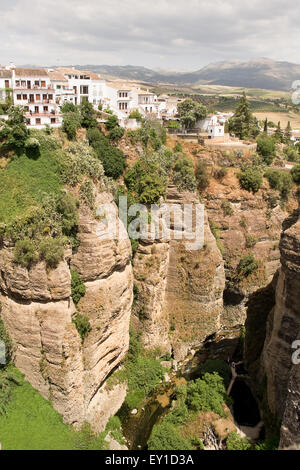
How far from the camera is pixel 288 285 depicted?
66.2 ft

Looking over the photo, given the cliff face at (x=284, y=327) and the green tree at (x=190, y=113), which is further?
the green tree at (x=190, y=113)

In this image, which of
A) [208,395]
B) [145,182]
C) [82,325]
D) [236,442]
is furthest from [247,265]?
[82,325]

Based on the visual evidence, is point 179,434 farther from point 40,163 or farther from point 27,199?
point 40,163

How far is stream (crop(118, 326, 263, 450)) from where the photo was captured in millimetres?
22870

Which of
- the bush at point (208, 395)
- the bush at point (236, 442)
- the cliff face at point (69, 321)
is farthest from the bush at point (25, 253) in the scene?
the bush at point (236, 442)

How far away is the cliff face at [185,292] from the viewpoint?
3006 cm

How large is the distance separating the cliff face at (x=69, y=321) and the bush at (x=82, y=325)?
36 cm

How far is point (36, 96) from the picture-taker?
3341 centimetres

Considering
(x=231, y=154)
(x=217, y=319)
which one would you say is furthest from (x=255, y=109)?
(x=217, y=319)

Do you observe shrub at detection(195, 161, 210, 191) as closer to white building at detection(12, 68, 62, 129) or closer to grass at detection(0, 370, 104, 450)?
white building at detection(12, 68, 62, 129)

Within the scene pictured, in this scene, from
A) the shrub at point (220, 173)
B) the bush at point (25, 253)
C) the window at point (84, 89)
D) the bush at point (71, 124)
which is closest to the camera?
the bush at point (25, 253)

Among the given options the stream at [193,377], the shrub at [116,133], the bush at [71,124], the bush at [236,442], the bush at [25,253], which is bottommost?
the stream at [193,377]

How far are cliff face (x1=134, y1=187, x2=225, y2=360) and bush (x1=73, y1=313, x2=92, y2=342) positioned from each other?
730 centimetres

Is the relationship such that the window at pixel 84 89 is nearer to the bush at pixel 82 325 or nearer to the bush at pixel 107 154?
the bush at pixel 107 154
